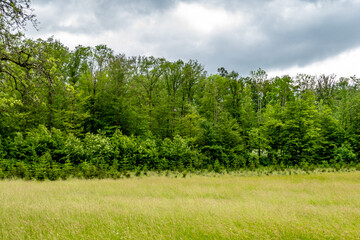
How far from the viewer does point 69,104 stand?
28359mm

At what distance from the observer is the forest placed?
20531mm

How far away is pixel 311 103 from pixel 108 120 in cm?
2723

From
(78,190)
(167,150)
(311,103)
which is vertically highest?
(311,103)

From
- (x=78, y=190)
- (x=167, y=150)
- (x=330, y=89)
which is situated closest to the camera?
(x=78, y=190)

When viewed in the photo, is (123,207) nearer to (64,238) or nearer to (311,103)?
(64,238)

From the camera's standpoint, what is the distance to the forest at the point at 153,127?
20.5 meters

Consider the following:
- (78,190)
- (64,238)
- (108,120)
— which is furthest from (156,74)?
(64,238)

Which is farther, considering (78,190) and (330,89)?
(330,89)

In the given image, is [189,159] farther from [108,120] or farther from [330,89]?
[330,89]

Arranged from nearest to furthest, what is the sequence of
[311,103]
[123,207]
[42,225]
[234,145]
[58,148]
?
[42,225], [123,207], [58,148], [234,145], [311,103]

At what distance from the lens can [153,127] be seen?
110ft

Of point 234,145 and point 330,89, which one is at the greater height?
point 330,89

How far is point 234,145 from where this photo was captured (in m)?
27.5

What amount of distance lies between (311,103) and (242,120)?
31.0 feet
